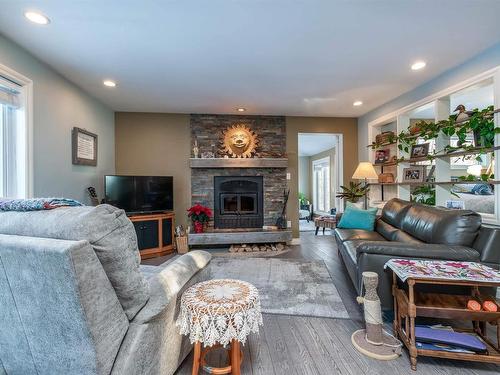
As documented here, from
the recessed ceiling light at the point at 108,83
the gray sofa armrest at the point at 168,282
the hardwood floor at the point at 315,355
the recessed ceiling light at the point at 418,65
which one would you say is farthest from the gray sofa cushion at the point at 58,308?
the recessed ceiling light at the point at 418,65

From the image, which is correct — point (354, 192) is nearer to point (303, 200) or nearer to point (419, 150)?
point (419, 150)

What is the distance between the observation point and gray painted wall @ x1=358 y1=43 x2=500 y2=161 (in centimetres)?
257

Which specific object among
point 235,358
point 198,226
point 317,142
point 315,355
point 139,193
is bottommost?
point 315,355

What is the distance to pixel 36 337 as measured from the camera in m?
1.05

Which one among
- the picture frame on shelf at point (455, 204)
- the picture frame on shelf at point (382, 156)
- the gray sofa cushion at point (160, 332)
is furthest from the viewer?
the picture frame on shelf at point (382, 156)

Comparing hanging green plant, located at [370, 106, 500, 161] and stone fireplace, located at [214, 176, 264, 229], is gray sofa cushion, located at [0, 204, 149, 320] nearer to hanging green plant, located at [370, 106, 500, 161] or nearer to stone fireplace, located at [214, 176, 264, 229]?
hanging green plant, located at [370, 106, 500, 161]

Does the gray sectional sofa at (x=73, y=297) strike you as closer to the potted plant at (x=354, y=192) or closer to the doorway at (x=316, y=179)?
the potted plant at (x=354, y=192)

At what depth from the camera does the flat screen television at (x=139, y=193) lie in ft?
12.9

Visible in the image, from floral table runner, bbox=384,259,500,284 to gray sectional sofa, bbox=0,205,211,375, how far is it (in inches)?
59.9

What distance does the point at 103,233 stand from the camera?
1042 mm

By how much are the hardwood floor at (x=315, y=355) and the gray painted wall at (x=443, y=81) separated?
2743 millimetres

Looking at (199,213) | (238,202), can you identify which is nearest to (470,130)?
(238,202)

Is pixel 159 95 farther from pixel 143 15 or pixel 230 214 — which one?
pixel 230 214

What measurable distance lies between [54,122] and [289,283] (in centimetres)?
326
